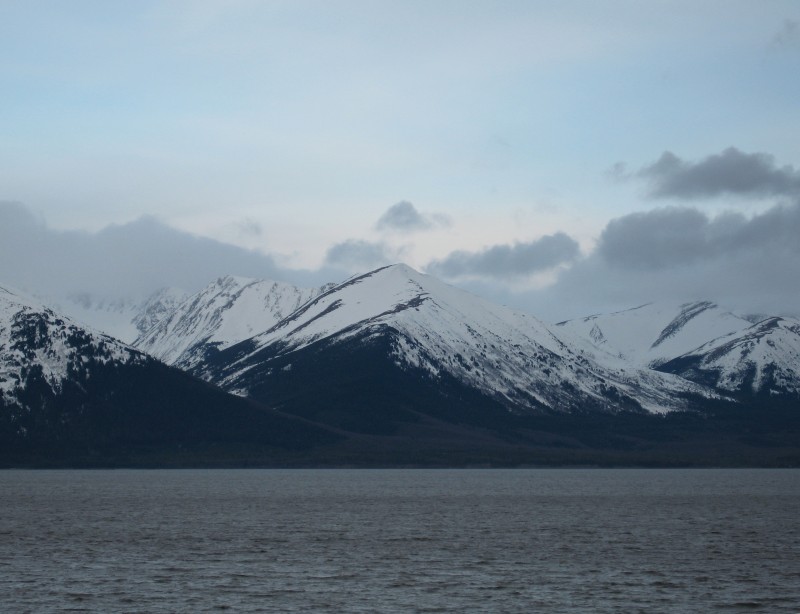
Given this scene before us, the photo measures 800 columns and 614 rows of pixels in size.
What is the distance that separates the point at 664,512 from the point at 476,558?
258 feet

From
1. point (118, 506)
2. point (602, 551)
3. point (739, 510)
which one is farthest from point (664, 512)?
point (118, 506)

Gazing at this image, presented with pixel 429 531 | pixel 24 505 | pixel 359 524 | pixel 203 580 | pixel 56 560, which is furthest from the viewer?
pixel 24 505

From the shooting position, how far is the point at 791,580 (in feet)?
320

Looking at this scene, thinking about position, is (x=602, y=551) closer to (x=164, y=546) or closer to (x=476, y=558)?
(x=476, y=558)

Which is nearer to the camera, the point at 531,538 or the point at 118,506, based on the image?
the point at 531,538

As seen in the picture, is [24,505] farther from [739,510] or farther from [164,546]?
[739,510]

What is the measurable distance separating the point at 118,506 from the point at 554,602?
4807 inches

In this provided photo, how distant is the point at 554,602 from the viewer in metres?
86.9

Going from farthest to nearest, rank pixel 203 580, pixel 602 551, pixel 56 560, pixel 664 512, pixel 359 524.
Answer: pixel 664 512 → pixel 359 524 → pixel 602 551 → pixel 56 560 → pixel 203 580

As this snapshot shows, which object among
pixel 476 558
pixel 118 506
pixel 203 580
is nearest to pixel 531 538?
pixel 476 558

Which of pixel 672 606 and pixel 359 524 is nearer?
pixel 672 606

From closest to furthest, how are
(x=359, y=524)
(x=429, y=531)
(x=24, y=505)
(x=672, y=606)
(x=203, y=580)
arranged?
(x=672, y=606)
(x=203, y=580)
(x=429, y=531)
(x=359, y=524)
(x=24, y=505)

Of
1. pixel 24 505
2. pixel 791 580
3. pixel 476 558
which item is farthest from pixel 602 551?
pixel 24 505

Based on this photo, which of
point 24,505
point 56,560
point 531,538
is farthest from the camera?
point 24,505
